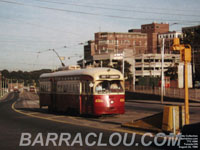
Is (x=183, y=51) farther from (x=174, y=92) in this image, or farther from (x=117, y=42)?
(x=117, y=42)

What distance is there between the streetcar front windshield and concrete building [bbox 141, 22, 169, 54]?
15550 cm

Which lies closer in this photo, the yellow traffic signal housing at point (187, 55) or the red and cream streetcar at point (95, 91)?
the yellow traffic signal housing at point (187, 55)

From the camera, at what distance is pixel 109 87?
22.5 m

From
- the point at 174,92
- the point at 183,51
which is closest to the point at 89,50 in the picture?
the point at 174,92

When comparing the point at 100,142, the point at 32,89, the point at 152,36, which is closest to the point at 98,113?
the point at 100,142

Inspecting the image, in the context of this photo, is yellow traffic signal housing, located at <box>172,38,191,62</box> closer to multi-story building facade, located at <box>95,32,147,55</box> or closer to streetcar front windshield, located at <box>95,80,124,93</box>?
streetcar front windshield, located at <box>95,80,124,93</box>

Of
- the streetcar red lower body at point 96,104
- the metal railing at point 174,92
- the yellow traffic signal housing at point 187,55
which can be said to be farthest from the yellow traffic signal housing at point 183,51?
the metal railing at point 174,92

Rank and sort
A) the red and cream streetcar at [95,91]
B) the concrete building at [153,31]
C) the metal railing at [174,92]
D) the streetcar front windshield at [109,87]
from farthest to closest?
the concrete building at [153,31] → the metal railing at [174,92] → the streetcar front windshield at [109,87] → the red and cream streetcar at [95,91]

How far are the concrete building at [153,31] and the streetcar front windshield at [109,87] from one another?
155503 millimetres

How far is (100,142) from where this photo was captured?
12.5 metres

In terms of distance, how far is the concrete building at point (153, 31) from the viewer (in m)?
178

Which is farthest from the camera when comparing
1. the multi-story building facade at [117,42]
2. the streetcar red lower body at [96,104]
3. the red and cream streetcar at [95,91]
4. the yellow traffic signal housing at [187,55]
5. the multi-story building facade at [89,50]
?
the multi-story building facade at [89,50]

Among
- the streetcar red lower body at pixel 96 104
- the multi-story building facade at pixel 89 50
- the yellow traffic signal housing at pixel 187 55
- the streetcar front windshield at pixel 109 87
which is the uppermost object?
the multi-story building facade at pixel 89 50

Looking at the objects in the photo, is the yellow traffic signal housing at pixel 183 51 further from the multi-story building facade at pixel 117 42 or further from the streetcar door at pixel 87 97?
the multi-story building facade at pixel 117 42
